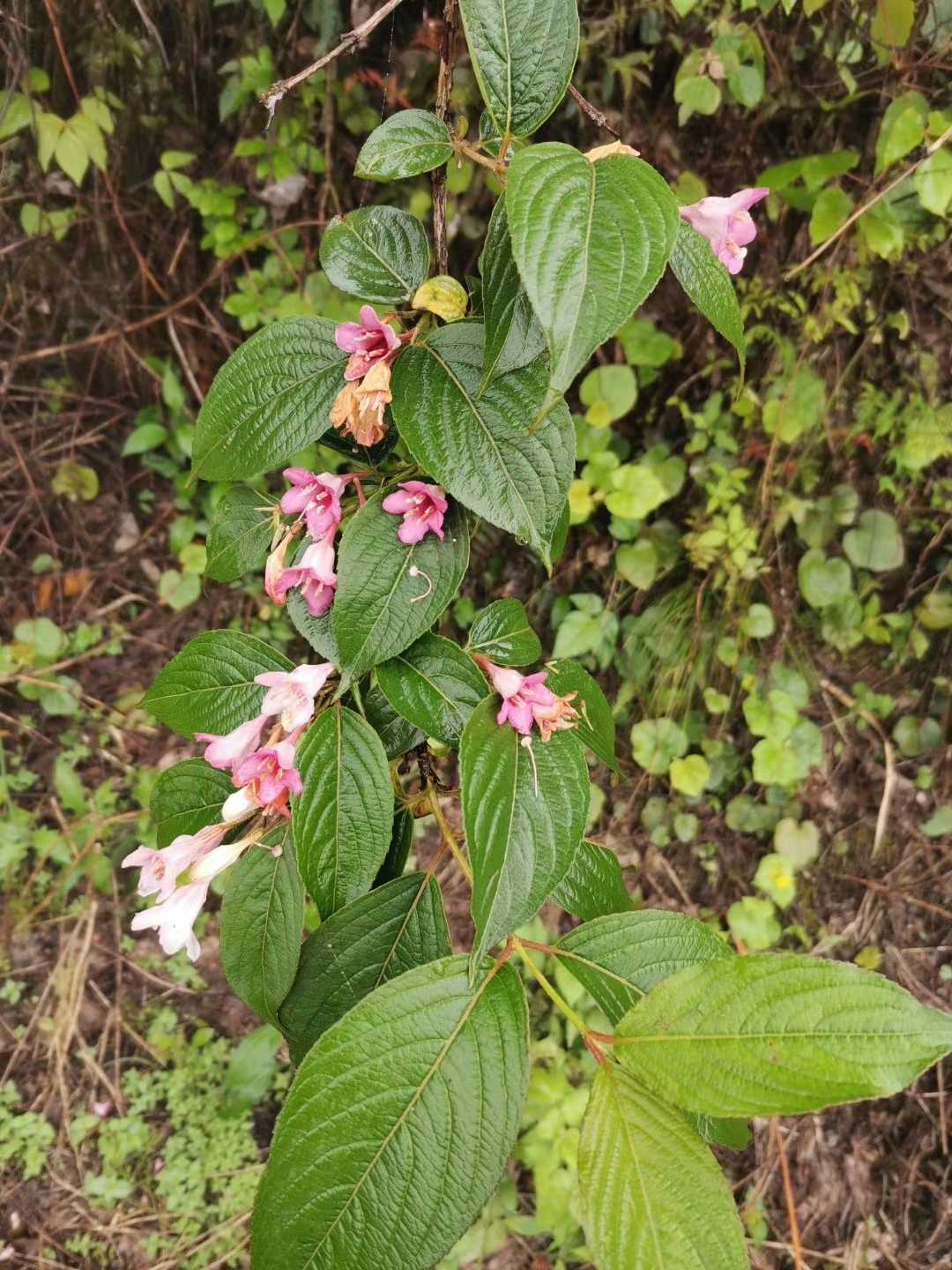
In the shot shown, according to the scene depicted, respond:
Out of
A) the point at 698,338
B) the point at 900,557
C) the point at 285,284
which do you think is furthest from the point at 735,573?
the point at 285,284

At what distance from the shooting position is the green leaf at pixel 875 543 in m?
1.75

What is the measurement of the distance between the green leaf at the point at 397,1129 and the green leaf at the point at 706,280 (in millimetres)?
472

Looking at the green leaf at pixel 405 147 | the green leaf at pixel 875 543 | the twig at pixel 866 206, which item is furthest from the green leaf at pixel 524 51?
the green leaf at pixel 875 543

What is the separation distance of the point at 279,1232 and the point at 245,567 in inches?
19.2

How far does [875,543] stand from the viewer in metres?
1.76

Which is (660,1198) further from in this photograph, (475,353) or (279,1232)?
(475,353)

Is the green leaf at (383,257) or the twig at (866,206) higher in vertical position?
the green leaf at (383,257)

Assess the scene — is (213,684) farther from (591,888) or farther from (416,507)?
(591,888)

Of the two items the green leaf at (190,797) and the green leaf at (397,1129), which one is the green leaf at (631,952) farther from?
the green leaf at (190,797)

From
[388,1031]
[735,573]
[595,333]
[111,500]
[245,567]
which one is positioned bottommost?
[735,573]

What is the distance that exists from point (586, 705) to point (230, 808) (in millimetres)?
322

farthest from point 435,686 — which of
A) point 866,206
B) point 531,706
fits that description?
point 866,206

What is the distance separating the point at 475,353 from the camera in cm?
58

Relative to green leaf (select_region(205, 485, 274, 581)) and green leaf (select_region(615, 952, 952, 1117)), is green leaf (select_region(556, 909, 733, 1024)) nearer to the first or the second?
green leaf (select_region(615, 952, 952, 1117))
